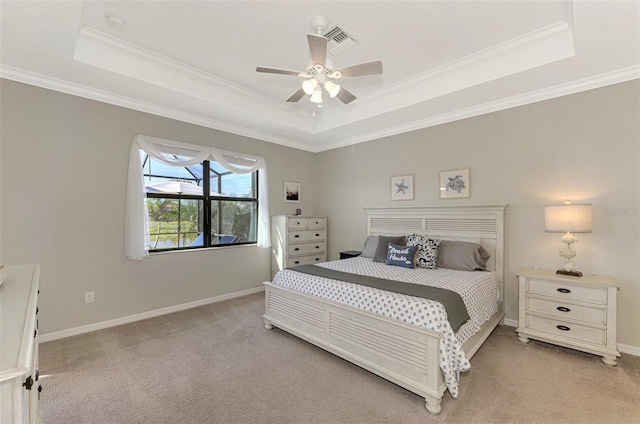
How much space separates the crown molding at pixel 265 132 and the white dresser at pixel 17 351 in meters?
2.54

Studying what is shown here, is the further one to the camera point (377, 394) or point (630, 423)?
point (377, 394)

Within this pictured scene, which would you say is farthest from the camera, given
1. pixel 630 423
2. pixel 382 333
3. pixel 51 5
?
pixel 382 333

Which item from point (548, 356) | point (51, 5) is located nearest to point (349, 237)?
point (548, 356)

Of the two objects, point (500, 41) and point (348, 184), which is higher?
point (500, 41)

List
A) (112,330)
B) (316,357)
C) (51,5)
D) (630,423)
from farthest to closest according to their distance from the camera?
(112,330) < (316,357) < (51,5) < (630,423)

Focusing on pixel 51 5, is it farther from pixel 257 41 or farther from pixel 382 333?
pixel 382 333

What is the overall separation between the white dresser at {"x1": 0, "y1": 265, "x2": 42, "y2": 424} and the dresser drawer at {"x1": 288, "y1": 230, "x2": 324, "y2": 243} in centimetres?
353

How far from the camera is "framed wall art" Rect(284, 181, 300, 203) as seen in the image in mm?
5379

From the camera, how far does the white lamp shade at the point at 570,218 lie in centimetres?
281

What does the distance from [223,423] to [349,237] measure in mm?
3744

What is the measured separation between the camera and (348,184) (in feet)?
17.5

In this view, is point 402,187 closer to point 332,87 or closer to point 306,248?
point 306,248

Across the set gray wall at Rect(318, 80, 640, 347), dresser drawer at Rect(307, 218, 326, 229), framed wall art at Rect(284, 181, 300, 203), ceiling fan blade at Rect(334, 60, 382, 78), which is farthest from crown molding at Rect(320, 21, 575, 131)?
dresser drawer at Rect(307, 218, 326, 229)

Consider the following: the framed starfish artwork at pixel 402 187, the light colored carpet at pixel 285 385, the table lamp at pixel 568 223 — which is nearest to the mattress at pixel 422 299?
the light colored carpet at pixel 285 385
